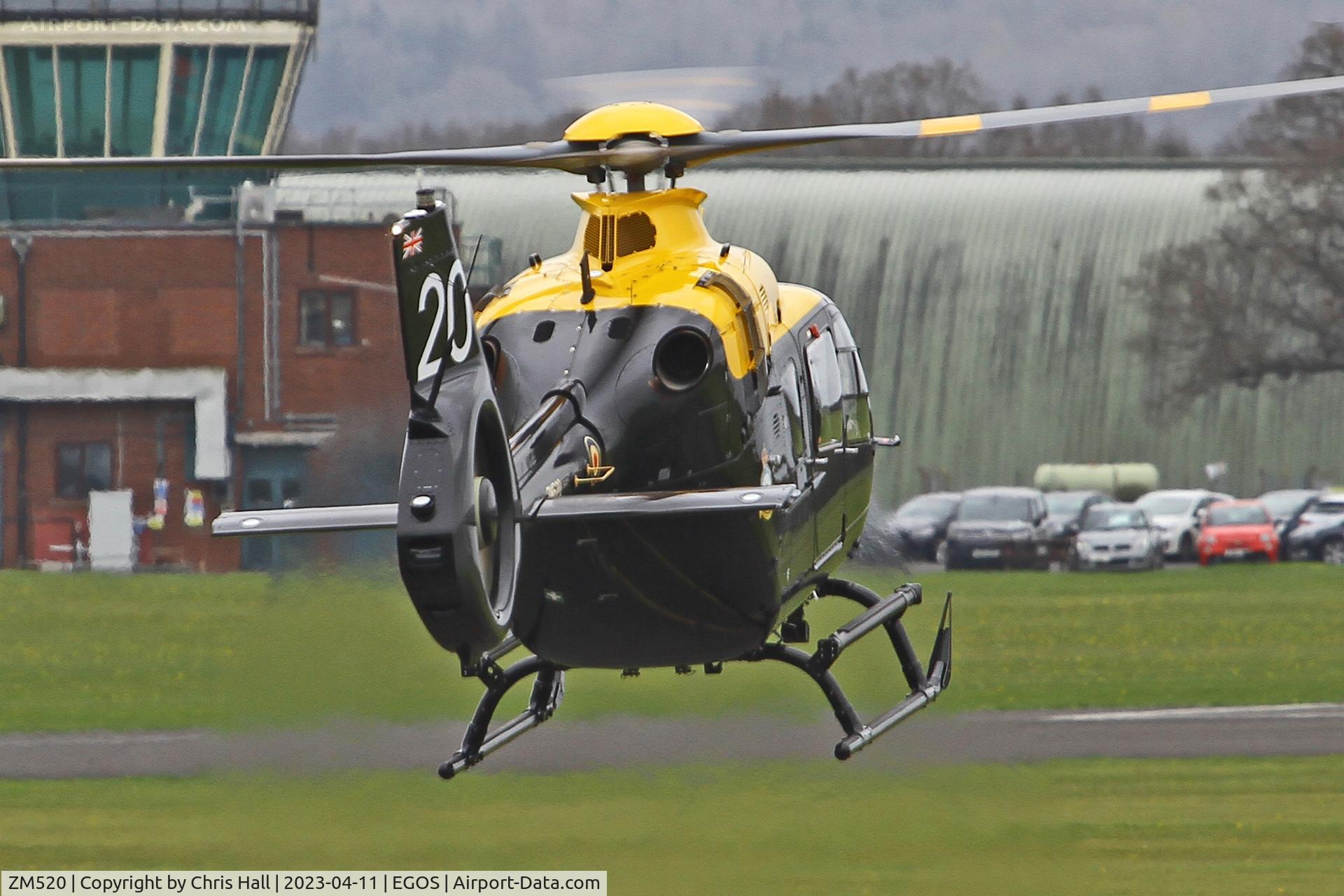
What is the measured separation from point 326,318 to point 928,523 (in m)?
12.5

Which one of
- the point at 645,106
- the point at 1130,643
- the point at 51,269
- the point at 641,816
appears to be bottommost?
the point at 1130,643

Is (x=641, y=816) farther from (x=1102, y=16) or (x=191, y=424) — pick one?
(x=1102, y=16)

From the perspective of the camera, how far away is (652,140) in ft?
37.1

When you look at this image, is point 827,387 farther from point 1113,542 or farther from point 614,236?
point 1113,542

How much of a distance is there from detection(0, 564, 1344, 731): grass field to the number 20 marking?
813 cm

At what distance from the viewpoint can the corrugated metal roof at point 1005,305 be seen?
40531 millimetres

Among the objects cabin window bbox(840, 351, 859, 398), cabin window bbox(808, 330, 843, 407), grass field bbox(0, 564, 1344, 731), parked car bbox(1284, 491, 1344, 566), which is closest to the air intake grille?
cabin window bbox(808, 330, 843, 407)

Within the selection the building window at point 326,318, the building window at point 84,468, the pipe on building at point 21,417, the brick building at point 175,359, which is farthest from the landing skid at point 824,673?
the pipe on building at point 21,417

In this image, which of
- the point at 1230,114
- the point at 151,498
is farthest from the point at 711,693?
the point at 1230,114

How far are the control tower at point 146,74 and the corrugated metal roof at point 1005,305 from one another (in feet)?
20.8

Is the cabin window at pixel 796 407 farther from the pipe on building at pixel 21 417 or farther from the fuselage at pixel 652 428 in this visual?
the pipe on building at pixel 21 417

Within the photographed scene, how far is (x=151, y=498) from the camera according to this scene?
3838 cm

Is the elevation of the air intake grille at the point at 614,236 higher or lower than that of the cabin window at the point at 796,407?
higher

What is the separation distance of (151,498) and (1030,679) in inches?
730
